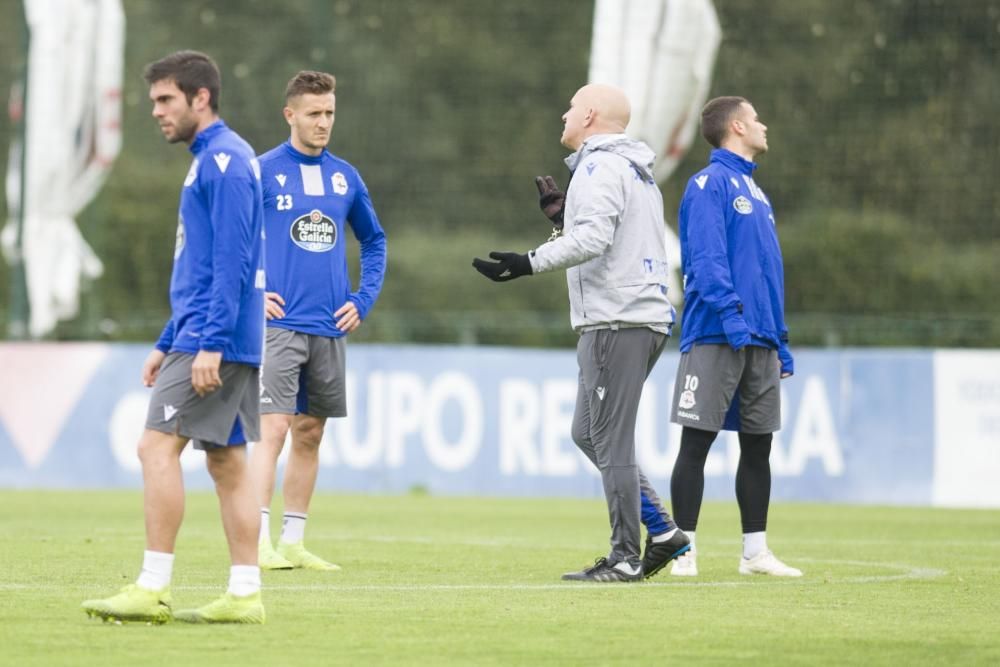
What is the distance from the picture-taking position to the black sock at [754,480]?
854 centimetres

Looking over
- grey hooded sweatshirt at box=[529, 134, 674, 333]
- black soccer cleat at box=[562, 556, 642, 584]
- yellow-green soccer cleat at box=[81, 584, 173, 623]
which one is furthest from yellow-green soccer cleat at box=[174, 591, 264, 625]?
grey hooded sweatshirt at box=[529, 134, 674, 333]

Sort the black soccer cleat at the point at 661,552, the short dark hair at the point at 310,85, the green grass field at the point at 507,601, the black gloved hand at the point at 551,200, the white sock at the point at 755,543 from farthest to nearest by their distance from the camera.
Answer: the short dark hair at the point at 310,85 < the white sock at the point at 755,543 < the black gloved hand at the point at 551,200 < the black soccer cleat at the point at 661,552 < the green grass field at the point at 507,601

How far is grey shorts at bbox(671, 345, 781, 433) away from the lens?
27.4ft

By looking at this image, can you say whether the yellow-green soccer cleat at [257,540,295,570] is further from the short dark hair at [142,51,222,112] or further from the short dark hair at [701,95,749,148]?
the short dark hair at [142,51,222,112]

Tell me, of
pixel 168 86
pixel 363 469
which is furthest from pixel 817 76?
pixel 168 86

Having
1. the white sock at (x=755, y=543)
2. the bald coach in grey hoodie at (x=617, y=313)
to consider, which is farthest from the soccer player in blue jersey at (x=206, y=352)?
the white sock at (x=755, y=543)

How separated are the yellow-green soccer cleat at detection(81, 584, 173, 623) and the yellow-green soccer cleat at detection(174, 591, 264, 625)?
0.13 m

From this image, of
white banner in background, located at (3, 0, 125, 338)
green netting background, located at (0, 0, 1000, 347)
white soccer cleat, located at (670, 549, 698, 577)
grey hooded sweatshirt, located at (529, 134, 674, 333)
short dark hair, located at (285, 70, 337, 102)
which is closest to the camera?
grey hooded sweatshirt, located at (529, 134, 674, 333)

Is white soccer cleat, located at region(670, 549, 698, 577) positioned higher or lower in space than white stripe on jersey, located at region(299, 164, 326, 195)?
lower

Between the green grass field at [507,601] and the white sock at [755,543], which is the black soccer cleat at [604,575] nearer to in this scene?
the green grass field at [507,601]

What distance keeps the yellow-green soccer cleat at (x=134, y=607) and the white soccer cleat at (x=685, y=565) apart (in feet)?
9.29

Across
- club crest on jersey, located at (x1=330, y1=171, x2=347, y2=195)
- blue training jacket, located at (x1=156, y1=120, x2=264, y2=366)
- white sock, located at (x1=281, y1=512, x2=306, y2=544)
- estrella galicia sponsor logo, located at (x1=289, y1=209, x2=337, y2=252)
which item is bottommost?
white sock, located at (x1=281, y1=512, x2=306, y2=544)

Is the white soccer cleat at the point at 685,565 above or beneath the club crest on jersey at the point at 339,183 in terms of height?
beneath

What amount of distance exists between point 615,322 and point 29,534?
13.6ft
